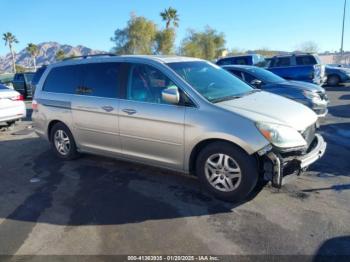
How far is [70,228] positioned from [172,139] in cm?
166

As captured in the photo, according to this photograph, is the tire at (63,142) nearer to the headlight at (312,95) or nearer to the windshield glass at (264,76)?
the windshield glass at (264,76)

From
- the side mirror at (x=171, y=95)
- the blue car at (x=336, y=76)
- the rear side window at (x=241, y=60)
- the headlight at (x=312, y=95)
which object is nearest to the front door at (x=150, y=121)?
the side mirror at (x=171, y=95)

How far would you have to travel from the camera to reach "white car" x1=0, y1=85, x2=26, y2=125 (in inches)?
346

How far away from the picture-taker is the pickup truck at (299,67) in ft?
45.7

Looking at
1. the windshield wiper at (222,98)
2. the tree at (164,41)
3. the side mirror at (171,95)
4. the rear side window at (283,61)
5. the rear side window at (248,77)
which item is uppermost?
the tree at (164,41)

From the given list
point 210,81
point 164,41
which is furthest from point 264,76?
point 164,41

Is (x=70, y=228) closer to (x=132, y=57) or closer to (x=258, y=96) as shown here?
(x=132, y=57)

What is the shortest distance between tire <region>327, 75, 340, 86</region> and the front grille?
53.4ft

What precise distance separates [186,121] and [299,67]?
1157cm

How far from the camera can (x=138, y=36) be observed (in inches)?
2167

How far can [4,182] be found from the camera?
17.2 feet

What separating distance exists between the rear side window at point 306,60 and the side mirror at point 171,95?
12506 millimetres

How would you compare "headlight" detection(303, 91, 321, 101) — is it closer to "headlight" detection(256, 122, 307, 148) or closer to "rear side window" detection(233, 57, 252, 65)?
"headlight" detection(256, 122, 307, 148)

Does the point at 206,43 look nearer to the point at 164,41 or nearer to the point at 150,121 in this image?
the point at 164,41
